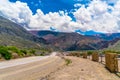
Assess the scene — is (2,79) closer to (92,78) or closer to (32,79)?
(32,79)

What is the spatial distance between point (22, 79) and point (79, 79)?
3.75 meters

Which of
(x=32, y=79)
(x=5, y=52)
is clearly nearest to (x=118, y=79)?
(x=32, y=79)

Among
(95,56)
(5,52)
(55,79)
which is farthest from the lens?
(5,52)

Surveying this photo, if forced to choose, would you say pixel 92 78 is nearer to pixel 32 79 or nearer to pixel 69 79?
pixel 69 79

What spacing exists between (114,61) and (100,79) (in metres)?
7.07

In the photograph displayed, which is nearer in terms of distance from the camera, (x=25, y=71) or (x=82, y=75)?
(x=82, y=75)

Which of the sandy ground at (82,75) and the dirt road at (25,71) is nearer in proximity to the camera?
the sandy ground at (82,75)

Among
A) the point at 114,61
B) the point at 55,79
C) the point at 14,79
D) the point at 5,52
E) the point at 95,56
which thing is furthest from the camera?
the point at 5,52

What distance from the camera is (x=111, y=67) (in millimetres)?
25578

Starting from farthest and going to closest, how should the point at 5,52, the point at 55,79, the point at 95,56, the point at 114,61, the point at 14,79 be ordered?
1. the point at 5,52
2. the point at 95,56
3. the point at 114,61
4. the point at 14,79
5. the point at 55,79

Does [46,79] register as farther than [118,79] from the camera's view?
No

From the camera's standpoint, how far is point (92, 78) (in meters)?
18.5

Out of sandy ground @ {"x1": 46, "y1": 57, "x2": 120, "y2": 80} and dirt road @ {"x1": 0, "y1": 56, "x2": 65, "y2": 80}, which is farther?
dirt road @ {"x1": 0, "y1": 56, "x2": 65, "y2": 80}

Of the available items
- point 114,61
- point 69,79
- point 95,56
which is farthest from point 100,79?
point 95,56
